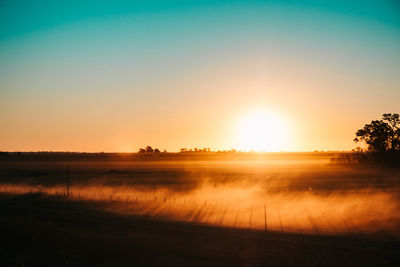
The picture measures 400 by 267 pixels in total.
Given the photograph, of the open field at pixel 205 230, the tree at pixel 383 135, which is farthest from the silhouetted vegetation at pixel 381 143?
the open field at pixel 205 230

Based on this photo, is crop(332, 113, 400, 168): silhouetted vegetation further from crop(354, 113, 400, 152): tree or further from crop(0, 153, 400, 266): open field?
crop(0, 153, 400, 266): open field

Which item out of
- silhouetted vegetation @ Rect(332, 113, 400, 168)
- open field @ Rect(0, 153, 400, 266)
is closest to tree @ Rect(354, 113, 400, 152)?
silhouetted vegetation @ Rect(332, 113, 400, 168)

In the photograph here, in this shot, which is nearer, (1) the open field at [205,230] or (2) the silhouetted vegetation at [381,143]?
(1) the open field at [205,230]

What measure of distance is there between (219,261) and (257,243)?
3.87m

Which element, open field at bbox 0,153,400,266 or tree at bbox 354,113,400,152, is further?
tree at bbox 354,113,400,152

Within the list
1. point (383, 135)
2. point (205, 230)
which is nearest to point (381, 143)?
point (383, 135)

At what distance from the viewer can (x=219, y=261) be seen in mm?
16938

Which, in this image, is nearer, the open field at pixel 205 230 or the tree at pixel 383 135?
the open field at pixel 205 230

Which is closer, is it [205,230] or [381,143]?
[205,230]

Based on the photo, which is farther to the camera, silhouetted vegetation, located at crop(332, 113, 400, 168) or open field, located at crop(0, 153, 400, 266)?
silhouetted vegetation, located at crop(332, 113, 400, 168)

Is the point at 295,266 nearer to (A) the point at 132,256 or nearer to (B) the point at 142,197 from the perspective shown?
(A) the point at 132,256

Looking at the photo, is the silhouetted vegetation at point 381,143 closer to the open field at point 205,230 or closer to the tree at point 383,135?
the tree at point 383,135

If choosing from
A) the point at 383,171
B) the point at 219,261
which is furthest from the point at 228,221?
the point at 383,171

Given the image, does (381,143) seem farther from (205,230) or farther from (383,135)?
(205,230)
